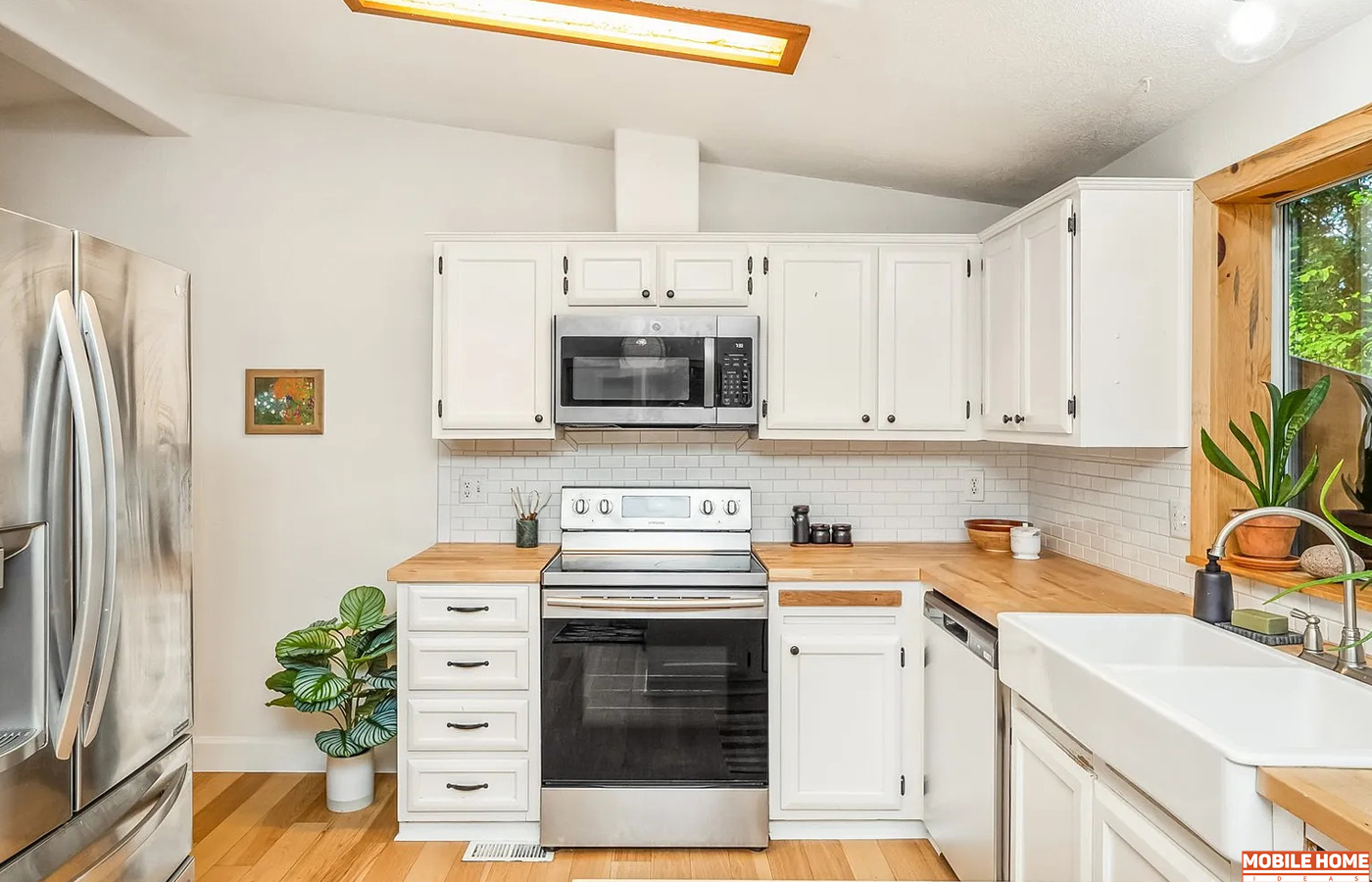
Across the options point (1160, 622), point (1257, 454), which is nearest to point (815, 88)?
point (1257, 454)

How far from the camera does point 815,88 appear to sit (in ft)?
8.66

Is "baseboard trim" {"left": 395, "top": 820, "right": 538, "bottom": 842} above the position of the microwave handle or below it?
below

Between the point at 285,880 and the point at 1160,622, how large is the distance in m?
2.65

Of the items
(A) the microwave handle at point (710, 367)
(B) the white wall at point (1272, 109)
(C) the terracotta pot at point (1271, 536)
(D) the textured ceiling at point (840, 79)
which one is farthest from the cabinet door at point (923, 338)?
(C) the terracotta pot at point (1271, 536)

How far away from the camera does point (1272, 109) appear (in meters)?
2.16

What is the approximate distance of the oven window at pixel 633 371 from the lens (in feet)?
10.3

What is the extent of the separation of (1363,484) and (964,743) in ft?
3.93

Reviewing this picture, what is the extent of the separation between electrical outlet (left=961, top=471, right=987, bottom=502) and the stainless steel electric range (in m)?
1.19

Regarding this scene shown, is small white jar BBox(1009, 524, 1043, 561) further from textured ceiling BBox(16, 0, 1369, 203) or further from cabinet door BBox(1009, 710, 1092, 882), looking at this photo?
textured ceiling BBox(16, 0, 1369, 203)

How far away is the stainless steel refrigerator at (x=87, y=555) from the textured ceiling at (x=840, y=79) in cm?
133

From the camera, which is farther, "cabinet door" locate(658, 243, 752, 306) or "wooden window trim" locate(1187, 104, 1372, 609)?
"cabinet door" locate(658, 243, 752, 306)

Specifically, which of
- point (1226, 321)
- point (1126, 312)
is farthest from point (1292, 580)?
point (1126, 312)

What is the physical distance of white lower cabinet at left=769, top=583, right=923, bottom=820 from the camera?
290 cm

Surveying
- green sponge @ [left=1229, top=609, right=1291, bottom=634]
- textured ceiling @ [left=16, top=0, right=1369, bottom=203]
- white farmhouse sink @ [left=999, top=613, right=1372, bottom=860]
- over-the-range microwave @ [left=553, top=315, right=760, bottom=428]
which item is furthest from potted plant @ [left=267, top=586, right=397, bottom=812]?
green sponge @ [left=1229, top=609, right=1291, bottom=634]
